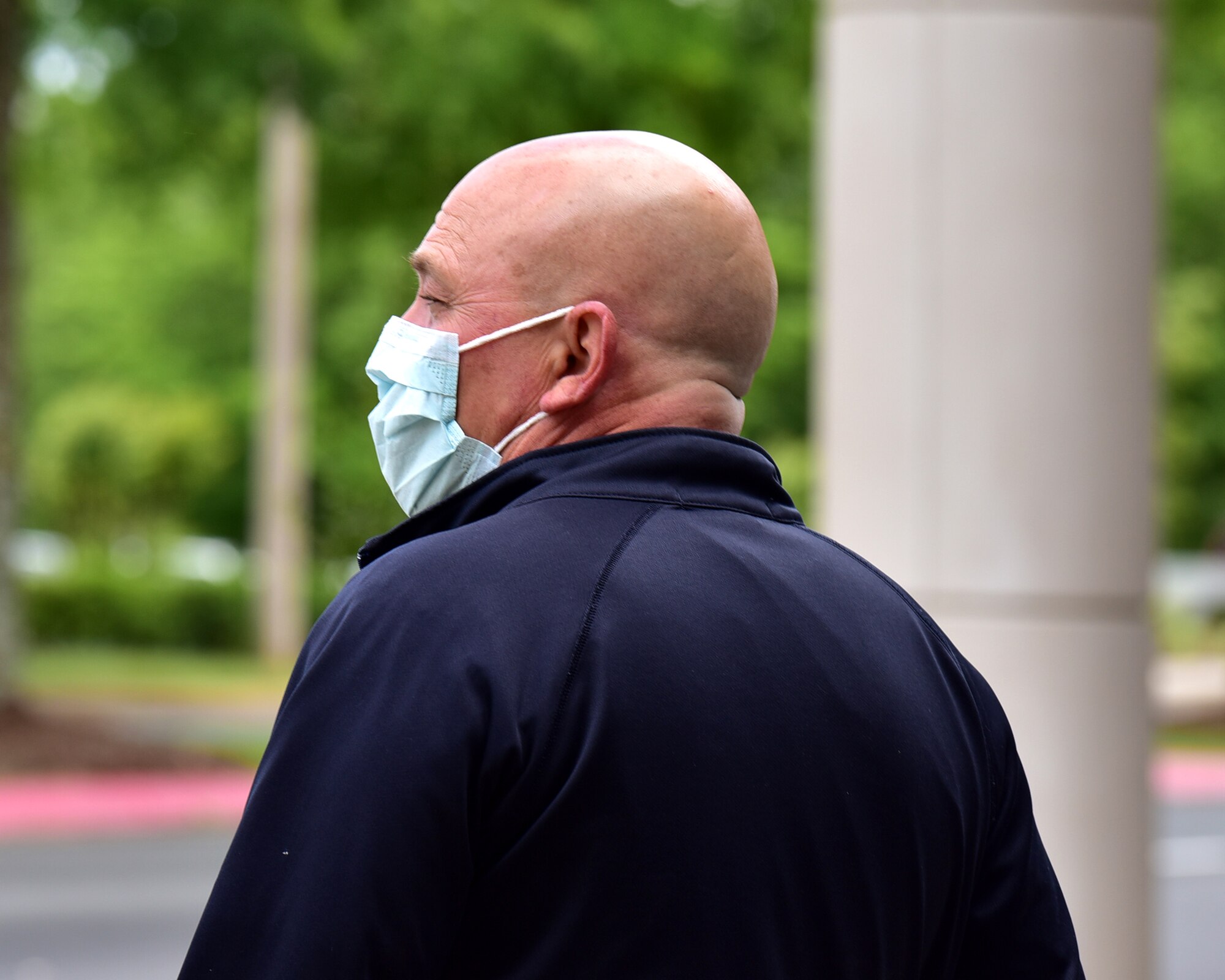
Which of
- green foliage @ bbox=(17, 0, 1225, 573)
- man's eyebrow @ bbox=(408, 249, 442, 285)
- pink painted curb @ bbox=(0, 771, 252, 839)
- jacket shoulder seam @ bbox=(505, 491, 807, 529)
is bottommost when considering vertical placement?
pink painted curb @ bbox=(0, 771, 252, 839)

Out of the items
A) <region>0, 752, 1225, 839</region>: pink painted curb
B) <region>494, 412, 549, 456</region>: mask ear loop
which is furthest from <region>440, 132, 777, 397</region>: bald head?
<region>0, 752, 1225, 839</region>: pink painted curb

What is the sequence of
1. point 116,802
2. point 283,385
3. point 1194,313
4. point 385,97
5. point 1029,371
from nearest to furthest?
point 1029,371 → point 116,802 → point 385,97 → point 283,385 → point 1194,313

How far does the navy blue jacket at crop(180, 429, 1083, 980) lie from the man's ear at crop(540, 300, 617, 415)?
7 cm

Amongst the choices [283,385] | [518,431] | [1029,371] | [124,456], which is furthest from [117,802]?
[124,456]

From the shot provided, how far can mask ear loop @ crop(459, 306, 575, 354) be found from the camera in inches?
65.7

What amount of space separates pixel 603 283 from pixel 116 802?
12.1 meters

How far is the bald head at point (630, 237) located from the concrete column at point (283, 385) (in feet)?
64.2

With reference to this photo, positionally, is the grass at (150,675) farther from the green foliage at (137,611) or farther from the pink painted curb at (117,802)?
the pink painted curb at (117,802)

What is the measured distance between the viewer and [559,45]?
14.6 meters

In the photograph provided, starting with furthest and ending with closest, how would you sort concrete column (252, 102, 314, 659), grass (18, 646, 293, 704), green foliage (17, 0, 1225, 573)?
1. concrete column (252, 102, 314, 659)
2. grass (18, 646, 293, 704)
3. green foliage (17, 0, 1225, 573)

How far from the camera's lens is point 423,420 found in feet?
6.07

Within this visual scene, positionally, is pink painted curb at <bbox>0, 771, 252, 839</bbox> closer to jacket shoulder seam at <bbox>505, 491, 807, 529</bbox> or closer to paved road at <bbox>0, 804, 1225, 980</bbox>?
paved road at <bbox>0, 804, 1225, 980</bbox>

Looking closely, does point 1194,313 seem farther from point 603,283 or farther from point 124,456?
point 603,283

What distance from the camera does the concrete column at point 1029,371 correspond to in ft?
14.5
